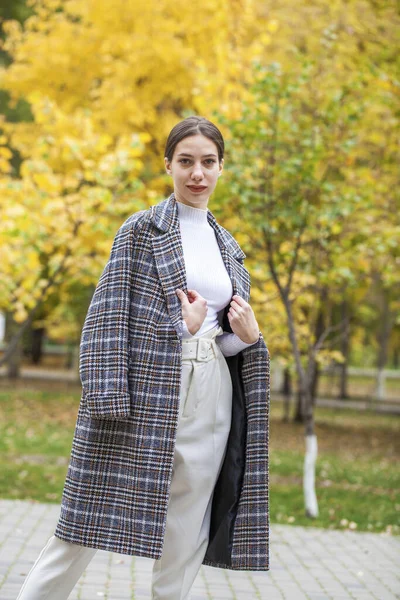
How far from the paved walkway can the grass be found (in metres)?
0.84

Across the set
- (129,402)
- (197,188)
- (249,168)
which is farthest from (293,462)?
(129,402)

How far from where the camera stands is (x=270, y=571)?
202 inches

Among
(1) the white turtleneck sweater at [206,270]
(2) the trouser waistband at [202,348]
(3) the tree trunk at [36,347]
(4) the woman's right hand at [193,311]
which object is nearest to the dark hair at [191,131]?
(1) the white turtleneck sweater at [206,270]

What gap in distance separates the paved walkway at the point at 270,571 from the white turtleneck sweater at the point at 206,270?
1.95m

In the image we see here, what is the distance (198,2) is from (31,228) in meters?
5.43

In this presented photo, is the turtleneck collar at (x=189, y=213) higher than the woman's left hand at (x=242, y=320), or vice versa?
the turtleneck collar at (x=189, y=213)

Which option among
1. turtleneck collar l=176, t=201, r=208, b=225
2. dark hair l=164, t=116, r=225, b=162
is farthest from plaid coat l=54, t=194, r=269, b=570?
dark hair l=164, t=116, r=225, b=162

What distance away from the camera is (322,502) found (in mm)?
8117

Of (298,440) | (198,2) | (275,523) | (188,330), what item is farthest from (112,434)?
(298,440)

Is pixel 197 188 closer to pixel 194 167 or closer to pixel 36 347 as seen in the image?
pixel 194 167

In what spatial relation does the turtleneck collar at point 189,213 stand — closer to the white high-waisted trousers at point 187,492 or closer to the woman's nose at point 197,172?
the woman's nose at point 197,172

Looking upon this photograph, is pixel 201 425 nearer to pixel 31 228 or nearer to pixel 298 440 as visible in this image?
pixel 31 228

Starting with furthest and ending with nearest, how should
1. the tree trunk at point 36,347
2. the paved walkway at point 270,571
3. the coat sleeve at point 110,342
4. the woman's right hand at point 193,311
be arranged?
1. the tree trunk at point 36,347
2. the paved walkway at point 270,571
3. the woman's right hand at point 193,311
4. the coat sleeve at point 110,342

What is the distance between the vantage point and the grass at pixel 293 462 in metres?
7.42
